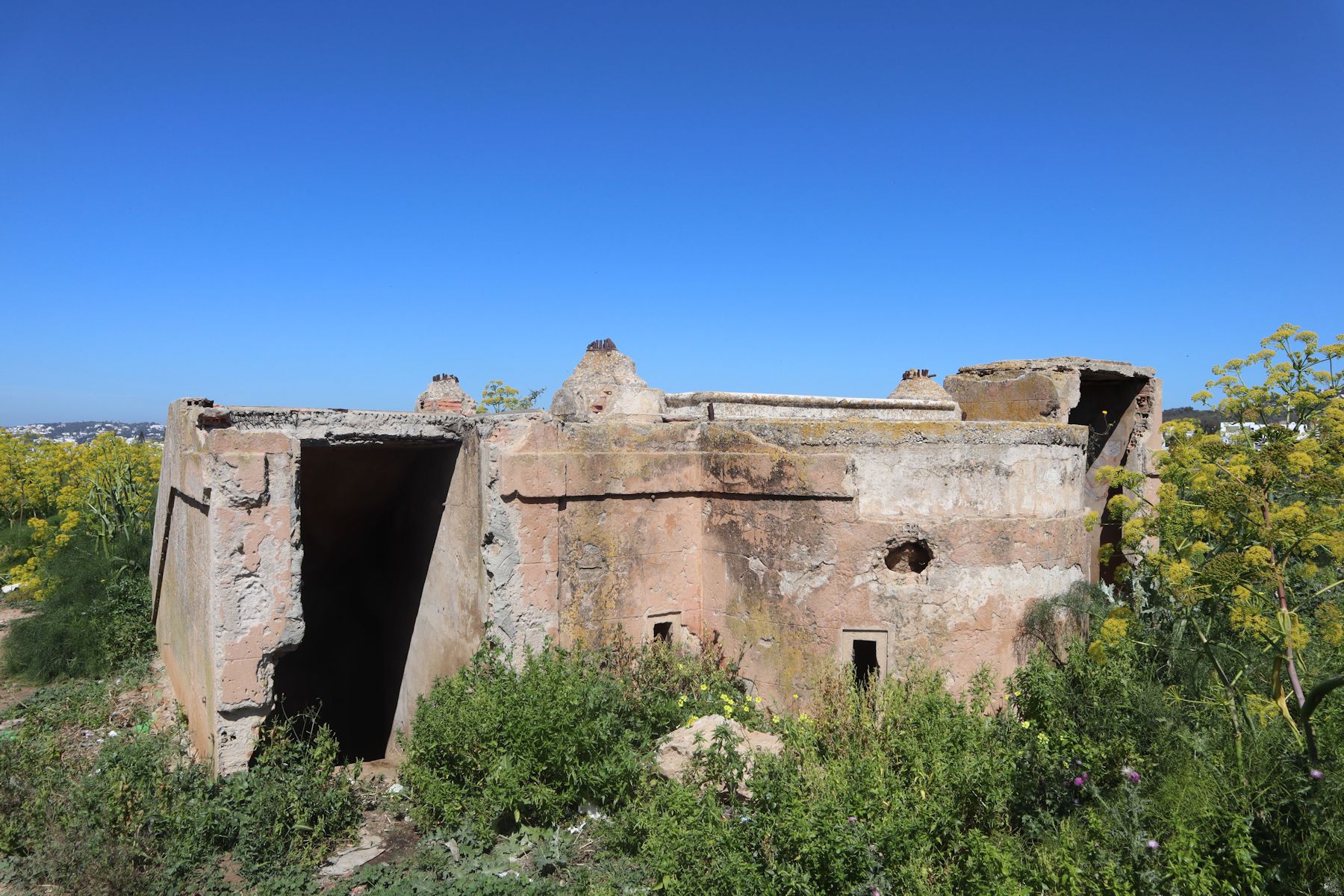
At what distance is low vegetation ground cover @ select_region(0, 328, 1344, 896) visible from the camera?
4.23 metres

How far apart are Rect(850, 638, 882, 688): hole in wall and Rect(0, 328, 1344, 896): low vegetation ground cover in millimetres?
166

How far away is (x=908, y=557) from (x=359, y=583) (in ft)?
20.8

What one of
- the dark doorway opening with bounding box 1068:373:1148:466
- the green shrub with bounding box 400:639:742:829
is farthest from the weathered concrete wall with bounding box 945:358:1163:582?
the green shrub with bounding box 400:639:742:829

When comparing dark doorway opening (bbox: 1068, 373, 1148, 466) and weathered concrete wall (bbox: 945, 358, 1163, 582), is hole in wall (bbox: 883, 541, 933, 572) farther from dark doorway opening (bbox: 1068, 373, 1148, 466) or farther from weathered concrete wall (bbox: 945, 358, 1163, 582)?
dark doorway opening (bbox: 1068, 373, 1148, 466)

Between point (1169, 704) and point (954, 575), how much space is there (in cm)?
170

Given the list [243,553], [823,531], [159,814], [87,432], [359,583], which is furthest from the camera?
[87,432]

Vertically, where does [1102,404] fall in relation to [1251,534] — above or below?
above

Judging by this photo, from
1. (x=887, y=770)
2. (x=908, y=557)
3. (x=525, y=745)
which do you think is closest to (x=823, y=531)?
(x=908, y=557)

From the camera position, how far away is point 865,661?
708cm

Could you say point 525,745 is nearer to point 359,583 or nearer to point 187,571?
point 187,571

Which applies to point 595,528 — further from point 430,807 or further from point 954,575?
point 954,575

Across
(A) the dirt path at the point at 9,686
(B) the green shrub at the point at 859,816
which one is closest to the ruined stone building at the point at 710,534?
(B) the green shrub at the point at 859,816

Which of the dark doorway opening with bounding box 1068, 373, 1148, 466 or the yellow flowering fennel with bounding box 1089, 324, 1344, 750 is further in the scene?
the dark doorway opening with bounding box 1068, 373, 1148, 466

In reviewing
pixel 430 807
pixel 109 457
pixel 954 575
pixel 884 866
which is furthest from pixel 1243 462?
pixel 109 457
